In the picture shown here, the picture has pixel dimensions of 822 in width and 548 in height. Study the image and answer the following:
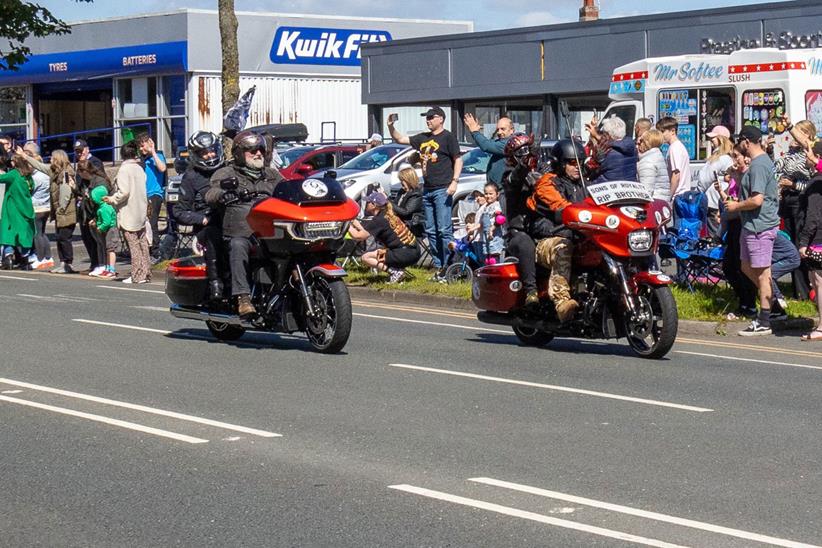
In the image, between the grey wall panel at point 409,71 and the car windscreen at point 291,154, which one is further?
the grey wall panel at point 409,71

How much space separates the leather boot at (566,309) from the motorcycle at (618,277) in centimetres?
14

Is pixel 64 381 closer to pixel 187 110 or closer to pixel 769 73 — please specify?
pixel 769 73

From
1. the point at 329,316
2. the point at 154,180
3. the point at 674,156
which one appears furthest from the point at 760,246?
the point at 154,180

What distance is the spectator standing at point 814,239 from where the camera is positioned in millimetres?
13564

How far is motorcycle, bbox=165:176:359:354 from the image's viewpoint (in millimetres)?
11898

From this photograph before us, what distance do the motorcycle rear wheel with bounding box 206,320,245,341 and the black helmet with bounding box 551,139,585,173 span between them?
3.29 m

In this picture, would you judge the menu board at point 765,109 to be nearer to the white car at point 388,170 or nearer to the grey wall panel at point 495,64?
the white car at point 388,170

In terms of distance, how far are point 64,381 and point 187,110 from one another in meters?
37.4

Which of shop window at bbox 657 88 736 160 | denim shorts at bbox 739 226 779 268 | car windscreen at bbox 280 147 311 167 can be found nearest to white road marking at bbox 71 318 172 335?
denim shorts at bbox 739 226 779 268

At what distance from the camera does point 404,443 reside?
330 inches

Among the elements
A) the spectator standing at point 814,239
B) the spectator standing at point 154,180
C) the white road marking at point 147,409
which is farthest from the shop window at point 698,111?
the white road marking at point 147,409

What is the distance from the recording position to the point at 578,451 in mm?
8180

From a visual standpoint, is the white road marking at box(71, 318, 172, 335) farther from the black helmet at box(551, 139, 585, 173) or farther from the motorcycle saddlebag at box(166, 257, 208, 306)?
the black helmet at box(551, 139, 585, 173)

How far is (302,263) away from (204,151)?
1.91m
